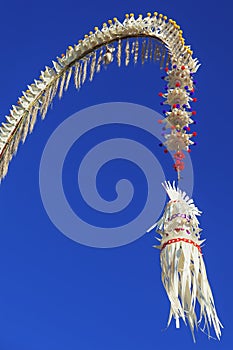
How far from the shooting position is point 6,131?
11555mm

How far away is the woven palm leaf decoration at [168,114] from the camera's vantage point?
33.4ft

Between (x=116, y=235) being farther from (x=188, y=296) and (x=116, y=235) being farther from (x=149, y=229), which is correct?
(x=188, y=296)

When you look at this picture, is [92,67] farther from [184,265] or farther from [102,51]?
[184,265]

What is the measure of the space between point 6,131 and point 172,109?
2.91 metres

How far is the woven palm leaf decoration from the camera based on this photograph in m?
10.2

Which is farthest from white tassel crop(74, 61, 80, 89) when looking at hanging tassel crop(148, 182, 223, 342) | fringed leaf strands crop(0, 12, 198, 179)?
hanging tassel crop(148, 182, 223, 342)

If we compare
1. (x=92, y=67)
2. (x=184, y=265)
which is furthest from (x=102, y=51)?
(x=184, y=265)

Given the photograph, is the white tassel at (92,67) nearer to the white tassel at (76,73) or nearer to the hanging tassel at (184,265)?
the white tassel at (76,73)

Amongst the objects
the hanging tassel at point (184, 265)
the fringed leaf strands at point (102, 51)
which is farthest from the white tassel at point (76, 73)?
the hanging tassel at point (184, 265)

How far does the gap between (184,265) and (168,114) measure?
3.12 meters

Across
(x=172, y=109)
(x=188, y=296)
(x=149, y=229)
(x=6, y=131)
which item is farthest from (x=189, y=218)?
(x=6, y=131)

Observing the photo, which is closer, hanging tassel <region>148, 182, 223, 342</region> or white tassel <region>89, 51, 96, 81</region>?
hanging tassel <region>148, 182, 223, 342</region>

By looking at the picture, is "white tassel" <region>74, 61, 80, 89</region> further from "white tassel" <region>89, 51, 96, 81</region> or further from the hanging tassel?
the hanging tassel

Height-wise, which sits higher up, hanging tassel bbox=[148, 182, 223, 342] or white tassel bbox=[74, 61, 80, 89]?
white tassel bbox=[74, 61, 80, 89]
